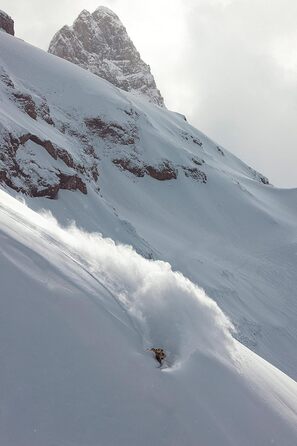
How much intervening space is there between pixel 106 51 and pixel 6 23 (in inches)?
1766

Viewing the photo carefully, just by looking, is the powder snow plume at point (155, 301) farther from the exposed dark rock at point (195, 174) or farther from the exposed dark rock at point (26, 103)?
the exposed dark rock at point (195, 174)

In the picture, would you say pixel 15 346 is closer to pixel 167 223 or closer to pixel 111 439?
pixel 111 439

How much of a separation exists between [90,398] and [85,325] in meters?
0.90

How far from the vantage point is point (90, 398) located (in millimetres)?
4078

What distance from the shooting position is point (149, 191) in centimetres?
3934

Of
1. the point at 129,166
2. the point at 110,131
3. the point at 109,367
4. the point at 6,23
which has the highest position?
the point at 6,23

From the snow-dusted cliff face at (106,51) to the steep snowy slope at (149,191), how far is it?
36.2 meters

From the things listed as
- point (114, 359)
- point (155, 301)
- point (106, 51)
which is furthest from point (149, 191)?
point (106, 51)

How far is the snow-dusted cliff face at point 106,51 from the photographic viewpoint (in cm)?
8804

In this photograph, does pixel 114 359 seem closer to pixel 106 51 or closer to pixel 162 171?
pixel 162 171

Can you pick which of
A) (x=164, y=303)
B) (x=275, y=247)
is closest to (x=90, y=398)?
(x=164, y=303)

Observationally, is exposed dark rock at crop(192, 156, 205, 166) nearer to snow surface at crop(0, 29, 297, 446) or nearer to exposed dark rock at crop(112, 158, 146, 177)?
exposed dark rock at crop(112, 158, 146, 177)

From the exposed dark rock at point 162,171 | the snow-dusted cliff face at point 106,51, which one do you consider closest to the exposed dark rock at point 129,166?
Answer: the exposed dark rock at point 162,171

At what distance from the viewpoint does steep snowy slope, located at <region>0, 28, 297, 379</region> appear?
918 inches
